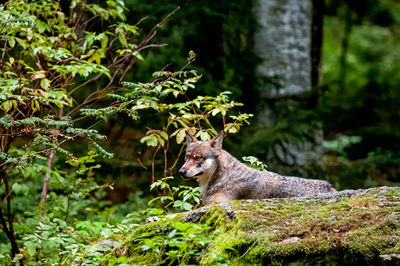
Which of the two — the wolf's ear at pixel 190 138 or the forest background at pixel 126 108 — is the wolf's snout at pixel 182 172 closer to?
the forest background at pixel 126 108

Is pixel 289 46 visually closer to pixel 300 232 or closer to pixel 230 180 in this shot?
pixel 230 180

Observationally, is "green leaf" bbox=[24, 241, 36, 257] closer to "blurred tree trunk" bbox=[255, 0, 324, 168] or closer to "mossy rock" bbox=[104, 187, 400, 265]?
"mossy rock" bbox=[104, 187, 400, 265]

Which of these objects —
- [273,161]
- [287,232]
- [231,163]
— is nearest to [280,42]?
[273,161]

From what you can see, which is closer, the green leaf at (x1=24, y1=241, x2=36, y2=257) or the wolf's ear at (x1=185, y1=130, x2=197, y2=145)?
the green leaf at (x1=24, y1=241, x2=36, y2=257)

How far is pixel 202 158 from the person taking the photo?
16.6 feet

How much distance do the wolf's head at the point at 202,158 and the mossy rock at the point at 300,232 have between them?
3.59 feet

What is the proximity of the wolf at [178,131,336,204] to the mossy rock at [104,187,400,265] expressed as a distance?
102 cm

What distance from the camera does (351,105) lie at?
17.0m

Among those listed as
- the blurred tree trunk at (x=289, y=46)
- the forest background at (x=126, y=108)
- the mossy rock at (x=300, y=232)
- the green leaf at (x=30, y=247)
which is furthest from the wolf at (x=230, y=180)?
the blurred tree trunk at (x=289, y=46)

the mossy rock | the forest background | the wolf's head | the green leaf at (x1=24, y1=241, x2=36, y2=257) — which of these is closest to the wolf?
the wolf's head

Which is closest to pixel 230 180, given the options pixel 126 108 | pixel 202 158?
pixel 202 158

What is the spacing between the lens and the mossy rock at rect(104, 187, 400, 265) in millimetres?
2830

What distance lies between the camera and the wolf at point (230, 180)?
498 centimetres

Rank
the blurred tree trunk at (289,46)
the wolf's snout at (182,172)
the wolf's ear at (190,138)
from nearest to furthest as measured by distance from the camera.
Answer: the wolf's snout at (182,172)
the wolf's ear at (190,138)
the blurred tree trunk at (289,46)
